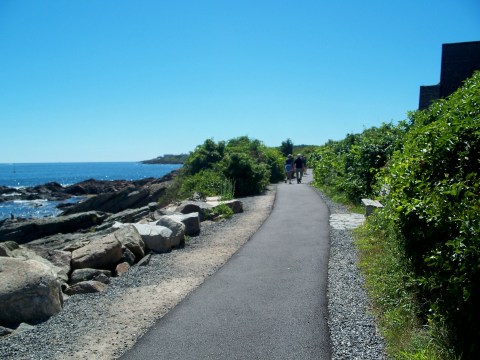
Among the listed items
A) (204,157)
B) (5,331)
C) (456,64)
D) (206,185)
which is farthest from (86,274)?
(204,157)

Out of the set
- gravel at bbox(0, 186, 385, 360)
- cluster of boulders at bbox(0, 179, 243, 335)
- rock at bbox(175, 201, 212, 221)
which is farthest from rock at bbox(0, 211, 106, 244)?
gravel at bbox(0, 186, 385, 360)

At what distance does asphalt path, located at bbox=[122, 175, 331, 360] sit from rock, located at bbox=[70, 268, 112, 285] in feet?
7.72

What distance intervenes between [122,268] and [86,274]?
0.74 m

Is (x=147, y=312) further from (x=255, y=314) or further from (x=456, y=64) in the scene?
(x=456, y=64)

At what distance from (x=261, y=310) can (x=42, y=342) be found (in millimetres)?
2851

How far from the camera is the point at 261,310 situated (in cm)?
623

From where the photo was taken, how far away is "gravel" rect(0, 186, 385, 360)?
206 inches

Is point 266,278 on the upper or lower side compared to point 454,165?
lower

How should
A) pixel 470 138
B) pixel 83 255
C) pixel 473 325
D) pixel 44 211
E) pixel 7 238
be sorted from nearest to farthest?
pixel 473 325 < pixel 470 138 < pixel 83 255 < pixel 7 238 < pixel 44 211

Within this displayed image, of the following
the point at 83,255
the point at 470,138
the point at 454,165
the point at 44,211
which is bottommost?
the point at 44,211

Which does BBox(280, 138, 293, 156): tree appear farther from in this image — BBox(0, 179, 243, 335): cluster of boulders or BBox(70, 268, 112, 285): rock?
BBox(70, 268, 112, 285): rock

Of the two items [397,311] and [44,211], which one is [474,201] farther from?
[44,211]

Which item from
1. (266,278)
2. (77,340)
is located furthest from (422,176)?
(77,340)

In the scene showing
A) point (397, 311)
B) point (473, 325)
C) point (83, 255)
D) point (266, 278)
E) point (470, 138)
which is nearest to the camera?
point (473, 325)
